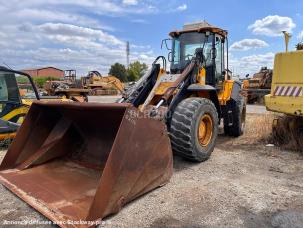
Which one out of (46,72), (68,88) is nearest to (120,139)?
(68,88)

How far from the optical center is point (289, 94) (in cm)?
593

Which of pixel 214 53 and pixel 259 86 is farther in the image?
pixel 259 86

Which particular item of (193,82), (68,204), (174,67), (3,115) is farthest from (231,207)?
(3,115)

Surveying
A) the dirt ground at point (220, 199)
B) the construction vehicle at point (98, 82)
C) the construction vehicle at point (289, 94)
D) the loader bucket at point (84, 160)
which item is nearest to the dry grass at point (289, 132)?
the construction vehicle at point (289, 94)

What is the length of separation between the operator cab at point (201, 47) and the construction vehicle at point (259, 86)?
1362 centimetres

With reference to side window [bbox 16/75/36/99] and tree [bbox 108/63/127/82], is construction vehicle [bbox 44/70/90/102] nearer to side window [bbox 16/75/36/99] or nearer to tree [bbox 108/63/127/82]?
side window [bbox 16/75/36/99]

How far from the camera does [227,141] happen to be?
7.64 m

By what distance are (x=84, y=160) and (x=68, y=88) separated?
17.0 m

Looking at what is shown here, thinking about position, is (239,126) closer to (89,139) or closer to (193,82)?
(193,82)

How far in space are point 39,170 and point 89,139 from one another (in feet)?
2.83

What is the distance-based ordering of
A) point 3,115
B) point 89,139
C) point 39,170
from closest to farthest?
1. point 39,170
2. point 89,139
3. point 3,115

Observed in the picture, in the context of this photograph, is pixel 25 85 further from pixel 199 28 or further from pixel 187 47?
pixel 199 28

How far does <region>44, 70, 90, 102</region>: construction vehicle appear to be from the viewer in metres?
19.5

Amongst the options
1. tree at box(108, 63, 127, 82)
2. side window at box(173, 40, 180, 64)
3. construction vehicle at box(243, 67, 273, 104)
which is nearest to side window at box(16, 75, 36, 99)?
side window at box(173, 40, 180, 64)
